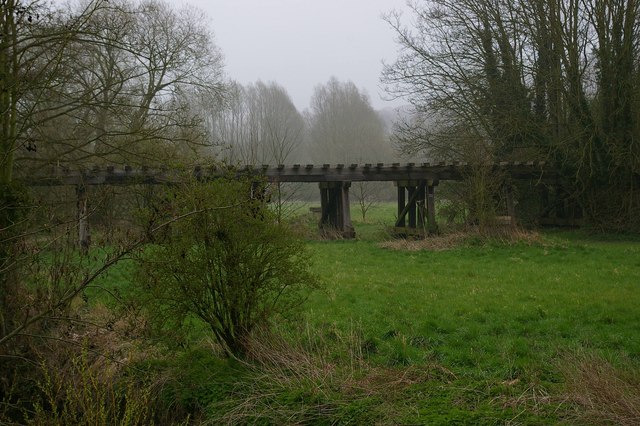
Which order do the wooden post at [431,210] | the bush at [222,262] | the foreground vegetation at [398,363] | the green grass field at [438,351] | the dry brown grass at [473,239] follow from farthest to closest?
the wooden post at [431,210] → the dry brown grass at [473,239] → the bush at [222,262] → the green grass field at [438,351] → the foreground vegetation at [398,363]

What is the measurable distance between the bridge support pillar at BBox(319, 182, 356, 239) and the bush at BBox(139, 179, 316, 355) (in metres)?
13.8

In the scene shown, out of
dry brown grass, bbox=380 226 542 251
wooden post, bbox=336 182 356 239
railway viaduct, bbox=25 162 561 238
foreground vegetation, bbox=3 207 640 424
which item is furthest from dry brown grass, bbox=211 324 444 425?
wooden post, bbox=336 182 356 239

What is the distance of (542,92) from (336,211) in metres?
8.50

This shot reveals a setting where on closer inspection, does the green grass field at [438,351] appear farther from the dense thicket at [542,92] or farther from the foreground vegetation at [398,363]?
the dense thicket at [542,92]

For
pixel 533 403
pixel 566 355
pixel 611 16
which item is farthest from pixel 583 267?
pixel 611 16

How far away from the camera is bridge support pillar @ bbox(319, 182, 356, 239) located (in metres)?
20.3

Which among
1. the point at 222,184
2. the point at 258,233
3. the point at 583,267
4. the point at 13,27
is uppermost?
the point at 13,27

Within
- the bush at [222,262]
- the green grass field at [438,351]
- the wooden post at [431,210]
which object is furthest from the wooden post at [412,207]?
the bush at [222,262]

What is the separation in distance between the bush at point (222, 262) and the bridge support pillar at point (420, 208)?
44.6 feet

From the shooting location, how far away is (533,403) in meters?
4.75

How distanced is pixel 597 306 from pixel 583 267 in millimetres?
4122

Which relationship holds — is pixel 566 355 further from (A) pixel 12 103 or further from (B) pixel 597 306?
(A) pixel 12 103

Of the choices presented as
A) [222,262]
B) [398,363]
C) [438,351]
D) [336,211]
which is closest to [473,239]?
[336,211]

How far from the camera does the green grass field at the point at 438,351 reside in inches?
190
